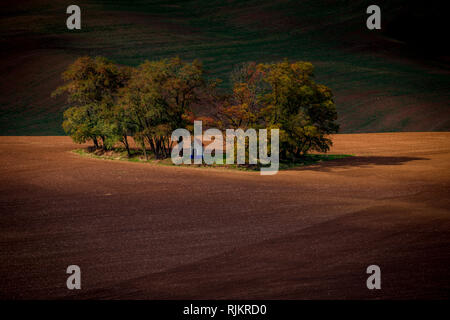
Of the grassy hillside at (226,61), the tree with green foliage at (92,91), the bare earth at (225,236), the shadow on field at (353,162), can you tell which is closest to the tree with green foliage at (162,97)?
the tree with green foliage at (92,91)

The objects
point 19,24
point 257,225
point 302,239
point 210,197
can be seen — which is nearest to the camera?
point 302,239

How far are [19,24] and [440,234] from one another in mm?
198196

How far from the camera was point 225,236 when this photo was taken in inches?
763

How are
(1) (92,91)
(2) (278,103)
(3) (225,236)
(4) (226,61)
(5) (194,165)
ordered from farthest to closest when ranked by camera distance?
(4) (226,61), (1) (92,91), (2) (278,103), (5) (194,165), (3) (225,236)

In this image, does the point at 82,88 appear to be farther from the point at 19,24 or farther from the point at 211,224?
the point at 19,24

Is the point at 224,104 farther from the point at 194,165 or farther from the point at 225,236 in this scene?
the point at 225,236

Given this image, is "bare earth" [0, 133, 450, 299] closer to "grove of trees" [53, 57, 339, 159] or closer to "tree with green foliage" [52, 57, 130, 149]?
"grove of trees" [53, 57, 339, 159]

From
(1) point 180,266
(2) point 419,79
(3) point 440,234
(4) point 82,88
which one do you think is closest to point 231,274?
(1) point 180,266

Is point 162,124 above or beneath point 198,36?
beneath

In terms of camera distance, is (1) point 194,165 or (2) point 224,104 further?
(2) point 224,104

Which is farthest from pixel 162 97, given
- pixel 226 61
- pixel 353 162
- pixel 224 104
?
pixel 226 61

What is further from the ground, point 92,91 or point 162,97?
point 92,91

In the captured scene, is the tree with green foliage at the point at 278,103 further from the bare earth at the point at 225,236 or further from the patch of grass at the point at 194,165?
the bare earth at the point at 225,236
